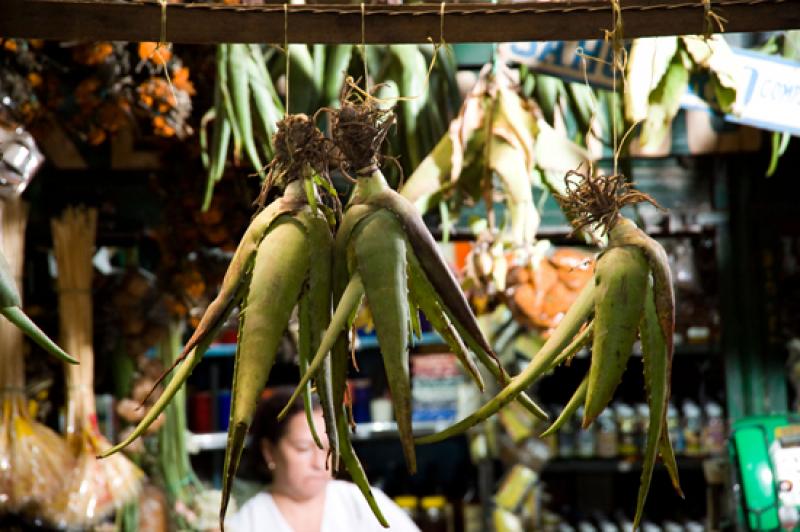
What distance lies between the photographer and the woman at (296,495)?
3.40 meters

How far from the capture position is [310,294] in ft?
3.82

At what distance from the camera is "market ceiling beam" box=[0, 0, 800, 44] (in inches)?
50.3

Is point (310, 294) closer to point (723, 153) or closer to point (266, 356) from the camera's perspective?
point (266, 356)

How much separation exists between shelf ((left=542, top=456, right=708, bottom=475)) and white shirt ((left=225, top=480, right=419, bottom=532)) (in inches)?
45.3

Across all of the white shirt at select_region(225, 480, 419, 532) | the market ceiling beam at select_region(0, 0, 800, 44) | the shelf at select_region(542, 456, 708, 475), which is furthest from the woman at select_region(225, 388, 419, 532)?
the market ceiling beam at select_region(0, 0, 800, 44)

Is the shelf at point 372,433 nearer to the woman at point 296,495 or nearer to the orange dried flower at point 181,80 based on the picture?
the woman at point 296,495

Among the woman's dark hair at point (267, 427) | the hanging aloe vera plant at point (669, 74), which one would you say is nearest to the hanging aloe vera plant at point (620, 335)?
the hanging aloe vera plant at point (669, 74)

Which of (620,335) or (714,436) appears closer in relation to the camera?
(620,335)

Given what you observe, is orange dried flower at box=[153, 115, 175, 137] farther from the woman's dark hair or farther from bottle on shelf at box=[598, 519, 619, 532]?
bottle on shelf at box=[598, 519, 619, 532]

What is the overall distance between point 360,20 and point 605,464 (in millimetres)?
3400

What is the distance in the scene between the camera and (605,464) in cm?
444

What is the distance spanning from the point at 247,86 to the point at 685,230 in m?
1.80

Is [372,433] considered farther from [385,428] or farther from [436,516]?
[436,516]

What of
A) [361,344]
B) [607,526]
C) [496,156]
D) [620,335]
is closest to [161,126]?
[496,156]
